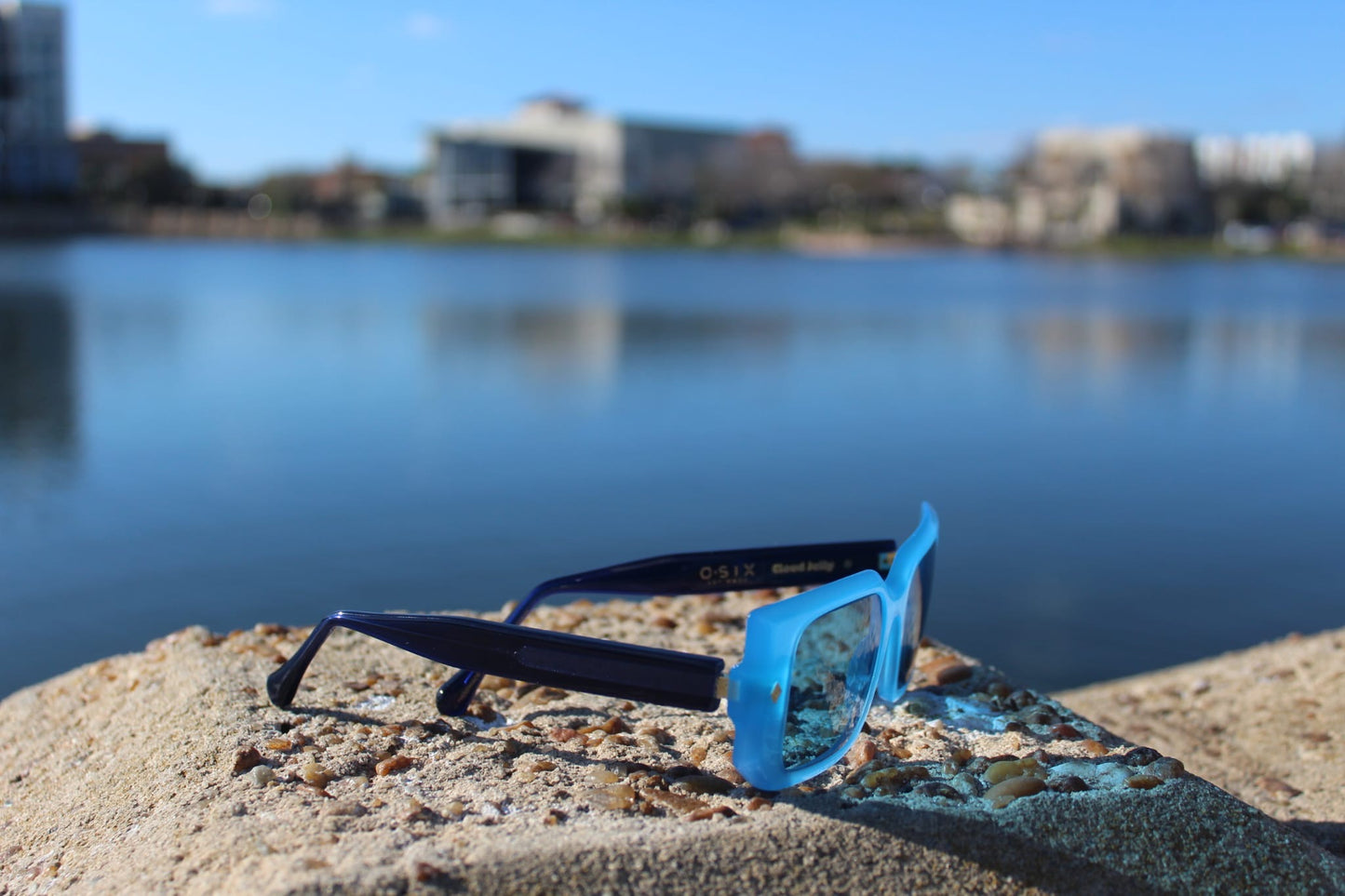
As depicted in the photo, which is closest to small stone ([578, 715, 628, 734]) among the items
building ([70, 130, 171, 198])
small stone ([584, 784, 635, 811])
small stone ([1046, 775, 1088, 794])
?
Result: small stone ([584, 784, 635, 811])

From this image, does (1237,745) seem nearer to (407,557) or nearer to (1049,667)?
(1049,667)

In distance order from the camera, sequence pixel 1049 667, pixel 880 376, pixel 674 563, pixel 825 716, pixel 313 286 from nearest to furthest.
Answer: pixel 825 716
pixel 674 563
pixel 1049 667
pixel 880 376
pixel 313 286

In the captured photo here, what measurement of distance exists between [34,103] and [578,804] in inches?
3344

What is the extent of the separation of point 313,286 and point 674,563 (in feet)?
103

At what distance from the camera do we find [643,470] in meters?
8.23

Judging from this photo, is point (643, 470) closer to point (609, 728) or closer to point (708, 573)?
point (708, 573)

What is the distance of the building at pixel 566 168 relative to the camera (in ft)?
378

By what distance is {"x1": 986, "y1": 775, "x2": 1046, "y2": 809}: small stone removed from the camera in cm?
226

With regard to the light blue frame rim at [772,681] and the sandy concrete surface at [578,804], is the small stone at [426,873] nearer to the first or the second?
the sandy concrete surface at [578,804]

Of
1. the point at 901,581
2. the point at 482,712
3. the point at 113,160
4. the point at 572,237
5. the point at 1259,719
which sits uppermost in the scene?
the point at 113,160

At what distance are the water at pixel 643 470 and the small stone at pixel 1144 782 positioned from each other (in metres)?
2.43

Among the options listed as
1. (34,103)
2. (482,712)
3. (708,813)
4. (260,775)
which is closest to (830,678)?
(708,813)

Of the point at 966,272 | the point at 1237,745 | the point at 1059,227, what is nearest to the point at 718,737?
the point at 1237,745

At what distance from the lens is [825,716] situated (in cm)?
231
